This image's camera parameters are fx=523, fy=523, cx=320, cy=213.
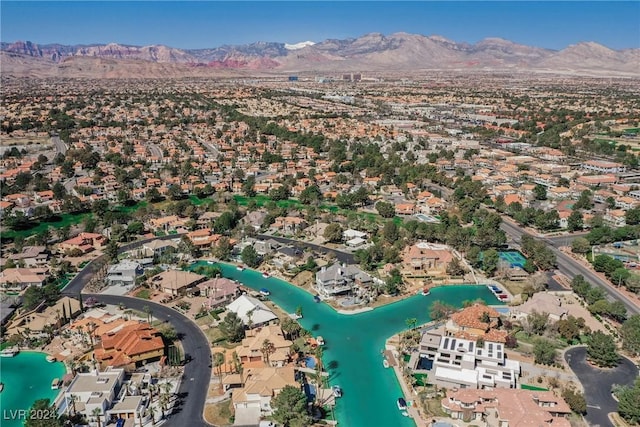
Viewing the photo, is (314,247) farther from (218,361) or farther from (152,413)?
(152,413)

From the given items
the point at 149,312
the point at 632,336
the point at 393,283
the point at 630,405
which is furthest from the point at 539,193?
the point at 149,312

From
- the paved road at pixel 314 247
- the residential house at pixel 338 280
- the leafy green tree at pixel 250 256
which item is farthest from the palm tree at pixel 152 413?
the paved road at pixel 314 247

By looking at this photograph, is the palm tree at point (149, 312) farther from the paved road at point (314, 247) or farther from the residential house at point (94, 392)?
the paved road at point (314, 247)

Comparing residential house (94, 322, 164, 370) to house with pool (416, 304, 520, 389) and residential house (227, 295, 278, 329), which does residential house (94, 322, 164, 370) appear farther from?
house with pool (416, 304, 520, 389)

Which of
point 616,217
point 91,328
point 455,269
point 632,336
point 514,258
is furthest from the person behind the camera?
point 616,217

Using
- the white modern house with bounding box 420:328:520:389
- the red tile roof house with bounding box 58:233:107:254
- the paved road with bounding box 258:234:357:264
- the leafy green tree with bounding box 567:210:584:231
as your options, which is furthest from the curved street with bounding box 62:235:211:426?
the leafy green tree with bounding box 567:210:584:231
